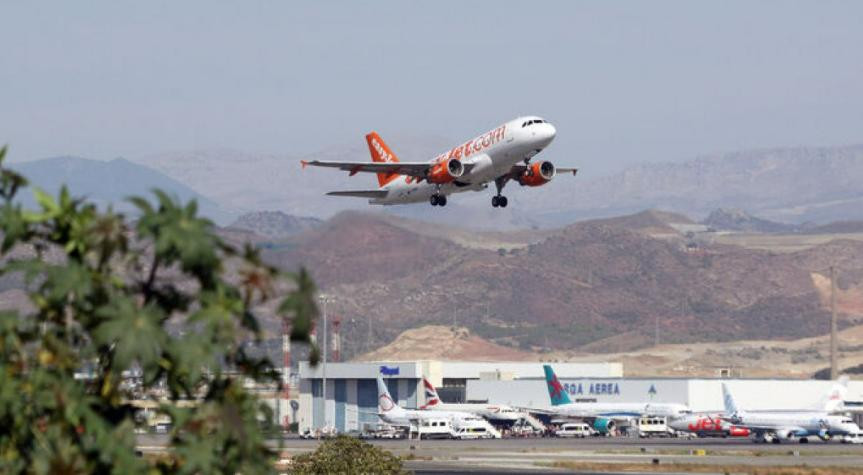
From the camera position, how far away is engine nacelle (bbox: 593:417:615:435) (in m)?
196

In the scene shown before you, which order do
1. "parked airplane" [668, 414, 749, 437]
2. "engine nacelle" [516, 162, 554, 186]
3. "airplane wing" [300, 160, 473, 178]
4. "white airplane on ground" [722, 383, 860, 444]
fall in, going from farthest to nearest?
"parked airplane" [668, 414, 749, 437]
"white airplane on ground" [722, 383, 860, 444]
"airplane wing" [300, 160, 473, 178]
"engine nacelle" [516, 162, 554, 186]

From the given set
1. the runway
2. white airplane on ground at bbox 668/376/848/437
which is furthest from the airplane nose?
white airplane on ground at bbox 668/376/848/437

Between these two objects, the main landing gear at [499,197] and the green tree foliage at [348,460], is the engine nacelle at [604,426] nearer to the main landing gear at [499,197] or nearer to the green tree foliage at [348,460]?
the main landing gear at [499,197]

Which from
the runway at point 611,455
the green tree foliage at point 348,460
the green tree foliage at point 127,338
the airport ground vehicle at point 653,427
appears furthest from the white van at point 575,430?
the green tree foliage at point 127,338

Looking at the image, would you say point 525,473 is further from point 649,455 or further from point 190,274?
point 190,274

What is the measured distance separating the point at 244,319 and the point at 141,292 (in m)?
1.36

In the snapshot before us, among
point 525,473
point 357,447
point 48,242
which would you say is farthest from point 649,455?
point 48,242

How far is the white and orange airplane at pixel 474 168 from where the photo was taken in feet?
325

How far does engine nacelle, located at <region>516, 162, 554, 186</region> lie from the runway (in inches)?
746

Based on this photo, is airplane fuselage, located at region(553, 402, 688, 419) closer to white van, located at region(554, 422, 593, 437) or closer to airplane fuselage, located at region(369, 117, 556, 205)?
white van, located at region(554, 422, 593, 437)

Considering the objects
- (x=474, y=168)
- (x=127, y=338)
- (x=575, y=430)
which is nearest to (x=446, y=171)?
(x=474, y=168)

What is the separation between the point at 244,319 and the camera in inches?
779

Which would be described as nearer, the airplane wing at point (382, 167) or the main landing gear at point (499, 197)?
the airplane wing at point (382, 167)

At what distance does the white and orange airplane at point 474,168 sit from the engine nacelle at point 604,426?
85.1 m
